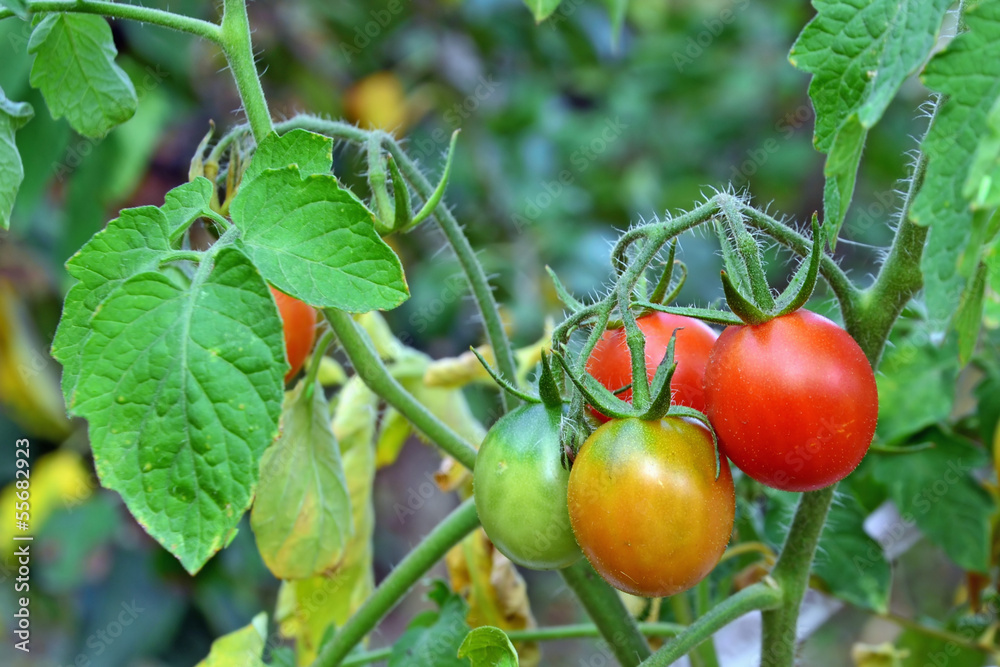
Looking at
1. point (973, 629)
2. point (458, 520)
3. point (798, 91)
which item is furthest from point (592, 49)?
point (458, 520)

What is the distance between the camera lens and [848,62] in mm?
433

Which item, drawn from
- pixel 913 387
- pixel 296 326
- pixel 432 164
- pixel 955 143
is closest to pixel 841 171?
pixel 955 143

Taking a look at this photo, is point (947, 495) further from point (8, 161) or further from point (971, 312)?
point (8, 161)

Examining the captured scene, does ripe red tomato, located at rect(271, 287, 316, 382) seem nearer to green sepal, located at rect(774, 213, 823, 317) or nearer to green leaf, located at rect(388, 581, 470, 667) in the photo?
green leaf, located at rect(388, 581, 470, 667)

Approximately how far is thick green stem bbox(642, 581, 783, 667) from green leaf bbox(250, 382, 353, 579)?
0.30 meters

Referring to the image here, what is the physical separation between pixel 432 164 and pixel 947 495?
1.34 m

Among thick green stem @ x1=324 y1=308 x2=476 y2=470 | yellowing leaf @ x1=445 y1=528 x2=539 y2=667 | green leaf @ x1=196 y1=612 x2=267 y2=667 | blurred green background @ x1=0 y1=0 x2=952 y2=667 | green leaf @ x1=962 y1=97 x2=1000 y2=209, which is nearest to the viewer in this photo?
green leaf @ x1=962 y1=97 x2=1000 y2=209

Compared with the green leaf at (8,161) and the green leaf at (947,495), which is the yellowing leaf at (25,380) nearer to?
the green leaf at (8,161)

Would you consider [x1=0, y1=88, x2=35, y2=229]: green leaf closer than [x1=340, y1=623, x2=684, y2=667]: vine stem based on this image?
Yes

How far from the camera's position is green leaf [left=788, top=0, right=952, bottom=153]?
409 mm

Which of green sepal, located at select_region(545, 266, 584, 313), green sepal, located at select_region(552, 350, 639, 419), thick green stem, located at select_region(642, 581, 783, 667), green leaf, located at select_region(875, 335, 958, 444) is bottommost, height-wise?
green leaf, located at select_region(875, 335, 958, 444)

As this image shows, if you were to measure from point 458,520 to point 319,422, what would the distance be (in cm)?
16

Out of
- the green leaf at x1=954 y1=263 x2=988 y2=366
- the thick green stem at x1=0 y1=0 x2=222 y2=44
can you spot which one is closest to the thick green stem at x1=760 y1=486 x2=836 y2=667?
the green leaf at x1=954 y1=263 x2=988 y2=366

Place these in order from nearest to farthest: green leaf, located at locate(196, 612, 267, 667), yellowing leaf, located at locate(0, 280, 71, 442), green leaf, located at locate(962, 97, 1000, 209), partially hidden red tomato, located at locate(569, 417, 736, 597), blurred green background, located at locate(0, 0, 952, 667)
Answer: green leaf, located at locate(962, 97, 1000, 209) → partially hidden red tomato, located at locate(569, 417, 736, 597) → green leaf, located at locate(196, 612, 267, 667) → blurred green background, located at locate(0, 0, 952, 667) → yellowing leaf, located at locate(0, 280, 71, 442)
